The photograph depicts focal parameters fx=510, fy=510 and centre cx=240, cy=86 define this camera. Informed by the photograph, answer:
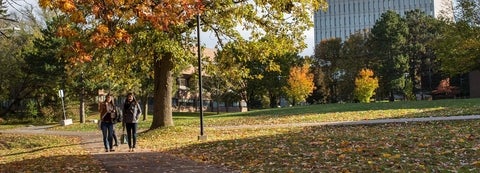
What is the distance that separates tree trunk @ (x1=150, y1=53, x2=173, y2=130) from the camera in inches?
786

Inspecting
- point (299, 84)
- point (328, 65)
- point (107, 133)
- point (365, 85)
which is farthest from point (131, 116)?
point (328, 65)

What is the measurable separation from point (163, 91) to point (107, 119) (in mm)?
5837

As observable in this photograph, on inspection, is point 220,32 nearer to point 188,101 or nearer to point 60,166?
point 60,166

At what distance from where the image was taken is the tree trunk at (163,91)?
1995cm

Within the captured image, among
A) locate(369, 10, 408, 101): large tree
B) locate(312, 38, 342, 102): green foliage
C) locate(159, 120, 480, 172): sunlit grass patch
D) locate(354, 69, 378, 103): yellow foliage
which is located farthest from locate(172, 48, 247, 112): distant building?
locate(159, 120, 480, 172): sunlit grass patch

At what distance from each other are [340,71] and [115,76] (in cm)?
5981

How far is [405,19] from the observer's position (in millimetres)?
75188

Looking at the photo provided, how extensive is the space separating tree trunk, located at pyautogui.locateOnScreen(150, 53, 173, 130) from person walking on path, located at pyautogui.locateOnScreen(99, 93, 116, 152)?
5787 millimetres

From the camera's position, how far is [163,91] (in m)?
19.9

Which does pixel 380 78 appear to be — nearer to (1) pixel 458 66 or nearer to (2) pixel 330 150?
(1) pixel 458 66

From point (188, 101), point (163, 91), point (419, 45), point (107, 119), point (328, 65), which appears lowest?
point (107, 119)

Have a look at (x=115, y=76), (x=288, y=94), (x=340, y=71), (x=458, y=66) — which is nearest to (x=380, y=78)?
(x=340, y=71)

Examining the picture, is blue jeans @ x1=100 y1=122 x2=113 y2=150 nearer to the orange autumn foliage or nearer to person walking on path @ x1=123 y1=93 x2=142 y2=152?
person walking on path @ x1=123 y1=93 x2=142 y2=152

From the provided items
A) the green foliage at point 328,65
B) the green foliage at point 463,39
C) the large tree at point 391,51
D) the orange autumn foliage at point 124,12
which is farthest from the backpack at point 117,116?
the green foliage at point 328,65
